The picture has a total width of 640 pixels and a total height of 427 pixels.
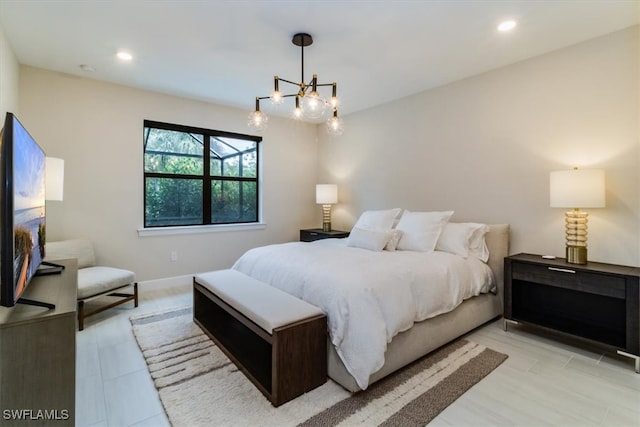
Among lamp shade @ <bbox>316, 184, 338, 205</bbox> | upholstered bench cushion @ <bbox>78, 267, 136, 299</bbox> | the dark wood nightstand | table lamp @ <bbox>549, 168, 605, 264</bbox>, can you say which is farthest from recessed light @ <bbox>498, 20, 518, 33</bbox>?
upholstered bench cushion @ <bbox>78, 267, 136, 299</bbox>

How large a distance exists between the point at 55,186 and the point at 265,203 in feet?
8.77

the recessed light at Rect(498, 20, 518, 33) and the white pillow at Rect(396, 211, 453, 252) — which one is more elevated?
the recessed light at Rect(498, 20, 518, 33)

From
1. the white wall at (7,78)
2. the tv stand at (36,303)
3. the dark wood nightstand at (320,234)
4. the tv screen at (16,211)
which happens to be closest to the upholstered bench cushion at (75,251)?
the white wall at (7,78)

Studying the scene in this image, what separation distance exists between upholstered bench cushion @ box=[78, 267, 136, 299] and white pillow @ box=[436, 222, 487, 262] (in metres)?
3.18

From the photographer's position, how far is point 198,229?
432 cm

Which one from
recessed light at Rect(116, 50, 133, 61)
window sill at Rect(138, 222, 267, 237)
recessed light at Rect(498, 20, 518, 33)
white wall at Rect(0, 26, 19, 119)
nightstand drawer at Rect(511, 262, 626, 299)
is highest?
recessed light at Rect(116, 50, 133, 61)

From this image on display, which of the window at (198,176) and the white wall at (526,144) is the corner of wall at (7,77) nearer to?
the window at (198,176)

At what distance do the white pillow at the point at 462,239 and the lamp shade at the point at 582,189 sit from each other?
29.3 inches

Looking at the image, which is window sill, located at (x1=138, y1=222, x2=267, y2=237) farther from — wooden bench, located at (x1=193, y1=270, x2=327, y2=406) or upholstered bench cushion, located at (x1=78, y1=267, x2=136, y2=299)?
wooden bench, located at (x1=193, y1=270, x2=327, y2=406)

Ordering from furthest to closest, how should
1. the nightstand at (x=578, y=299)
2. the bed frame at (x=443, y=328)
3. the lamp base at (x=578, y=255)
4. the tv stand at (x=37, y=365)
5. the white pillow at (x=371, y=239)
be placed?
the white pillow at (x=371, y=239), the lamp base at (x=578, y=255), the nightstand at (x=578, y=299), the bed frame at (x=443, y=328), the tv stand at (x=37, y=365)

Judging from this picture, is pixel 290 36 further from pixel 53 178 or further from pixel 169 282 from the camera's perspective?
pixel 169 282

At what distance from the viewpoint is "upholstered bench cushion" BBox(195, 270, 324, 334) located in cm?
187

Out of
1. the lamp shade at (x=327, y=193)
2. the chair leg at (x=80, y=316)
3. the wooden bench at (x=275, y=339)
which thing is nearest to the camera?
the wooden bench at (x=275, y=339)

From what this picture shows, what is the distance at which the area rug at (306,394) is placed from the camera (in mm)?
1681
